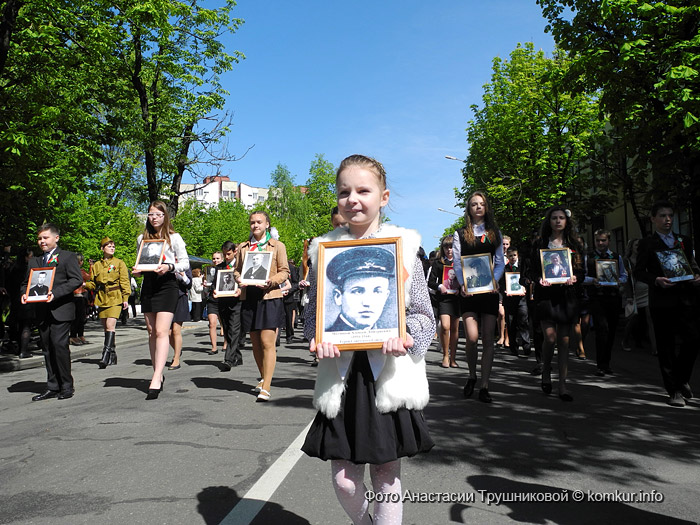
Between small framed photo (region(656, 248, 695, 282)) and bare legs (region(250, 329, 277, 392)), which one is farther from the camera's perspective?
bare legs (region(250, 329, 277, 392))

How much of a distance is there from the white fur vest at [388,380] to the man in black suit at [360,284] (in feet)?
0.38

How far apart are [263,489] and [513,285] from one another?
9.42m

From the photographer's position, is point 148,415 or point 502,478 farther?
point 148,415

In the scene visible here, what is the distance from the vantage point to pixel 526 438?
200 inches

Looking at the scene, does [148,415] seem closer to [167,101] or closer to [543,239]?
[543,239]

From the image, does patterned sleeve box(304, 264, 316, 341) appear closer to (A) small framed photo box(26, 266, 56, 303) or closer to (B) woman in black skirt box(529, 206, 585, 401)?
(B) woman in black skirt box(529, 206, 585, 401)

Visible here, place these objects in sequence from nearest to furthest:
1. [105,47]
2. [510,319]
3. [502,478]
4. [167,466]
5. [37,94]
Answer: [502,478] < [167,466] < [510,319] < [37,94] < [105,47]

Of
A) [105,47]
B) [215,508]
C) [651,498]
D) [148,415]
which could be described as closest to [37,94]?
[105,47]

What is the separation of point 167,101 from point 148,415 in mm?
20391

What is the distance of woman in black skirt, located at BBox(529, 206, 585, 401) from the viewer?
22.9 feet

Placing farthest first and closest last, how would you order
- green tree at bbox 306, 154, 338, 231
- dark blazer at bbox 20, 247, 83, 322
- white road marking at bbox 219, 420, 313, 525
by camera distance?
green tree at bbox 306, 154, 338, 231 → dark blazer at bbox 20, 247, 83, 322 → white road marking at bbox 219, 420, 313, 525

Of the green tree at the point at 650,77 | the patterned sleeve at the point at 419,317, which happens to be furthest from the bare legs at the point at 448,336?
the patterned sleeve at the point at 419,317

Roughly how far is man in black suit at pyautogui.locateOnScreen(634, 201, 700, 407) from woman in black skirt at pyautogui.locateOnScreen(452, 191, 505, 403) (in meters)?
1.74

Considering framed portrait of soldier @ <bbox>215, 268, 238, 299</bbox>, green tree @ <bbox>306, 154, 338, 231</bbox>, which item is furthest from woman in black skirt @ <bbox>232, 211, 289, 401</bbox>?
green tree @ <bbox>306, 154, 338, 231</bbox>
